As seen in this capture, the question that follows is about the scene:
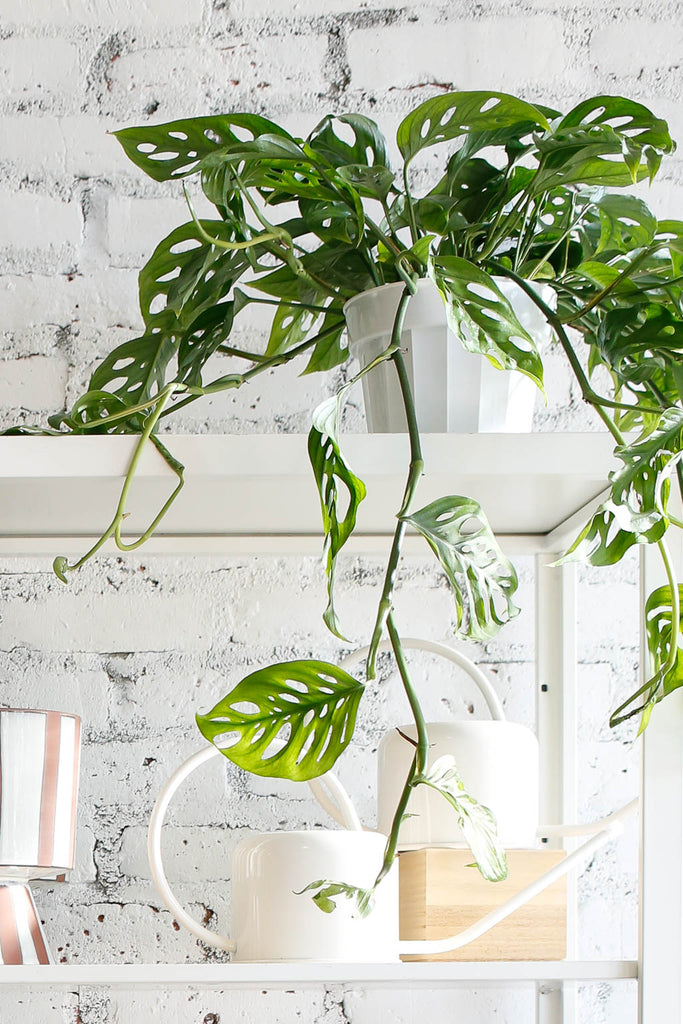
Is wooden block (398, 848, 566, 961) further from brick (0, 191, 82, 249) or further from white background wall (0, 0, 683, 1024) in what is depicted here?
brick (0, 191, 82, 249)

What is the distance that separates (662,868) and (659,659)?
0.13m

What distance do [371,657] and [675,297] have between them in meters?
0.33

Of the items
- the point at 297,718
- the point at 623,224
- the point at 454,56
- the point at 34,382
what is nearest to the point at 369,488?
the point at 297,718

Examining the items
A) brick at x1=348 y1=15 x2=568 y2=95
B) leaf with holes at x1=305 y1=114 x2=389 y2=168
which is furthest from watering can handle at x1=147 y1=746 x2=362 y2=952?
brick at x1=348 y1=15 x2=568 y2=95

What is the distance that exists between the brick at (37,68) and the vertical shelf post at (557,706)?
2.16ft

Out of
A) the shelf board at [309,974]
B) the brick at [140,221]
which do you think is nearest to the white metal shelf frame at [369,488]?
the shelf board at [309,974]

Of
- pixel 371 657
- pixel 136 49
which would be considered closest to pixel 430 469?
pixel 371 657

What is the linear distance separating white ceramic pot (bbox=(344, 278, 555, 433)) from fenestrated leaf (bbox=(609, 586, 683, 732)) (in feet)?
0.51

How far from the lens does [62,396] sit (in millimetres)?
1157

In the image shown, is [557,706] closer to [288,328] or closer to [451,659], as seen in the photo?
[451,659]

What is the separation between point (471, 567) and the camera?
2.23ft

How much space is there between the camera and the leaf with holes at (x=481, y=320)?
2.32ft

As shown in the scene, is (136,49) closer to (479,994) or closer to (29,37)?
(29,37)

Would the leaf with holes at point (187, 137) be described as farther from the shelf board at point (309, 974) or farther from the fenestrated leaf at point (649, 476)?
the shelf board at point (309, 974)
